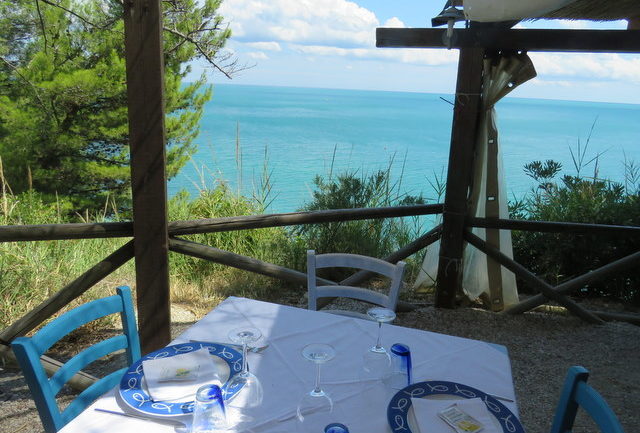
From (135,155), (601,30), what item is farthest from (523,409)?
(135,155)

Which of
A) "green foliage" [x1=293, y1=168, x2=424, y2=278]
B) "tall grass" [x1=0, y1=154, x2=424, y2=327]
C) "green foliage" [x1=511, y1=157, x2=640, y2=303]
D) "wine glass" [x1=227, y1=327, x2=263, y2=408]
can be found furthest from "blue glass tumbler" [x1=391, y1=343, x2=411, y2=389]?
"green foliage" [x1=511, y1=157, x2=640, y2=303]

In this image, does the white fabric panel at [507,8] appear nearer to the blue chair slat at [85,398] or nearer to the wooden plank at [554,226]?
the blue chair slat at [85,398]

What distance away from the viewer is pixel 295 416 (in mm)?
1310

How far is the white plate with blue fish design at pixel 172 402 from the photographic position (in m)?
1.29

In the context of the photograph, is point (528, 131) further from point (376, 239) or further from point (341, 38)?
point (376, 239)

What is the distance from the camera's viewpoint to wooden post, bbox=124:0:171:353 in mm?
2449

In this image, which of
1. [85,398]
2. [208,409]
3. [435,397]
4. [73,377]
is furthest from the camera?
[73,377]

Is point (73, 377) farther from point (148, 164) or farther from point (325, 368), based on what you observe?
point (325, 368)

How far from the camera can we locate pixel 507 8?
68.7 inches

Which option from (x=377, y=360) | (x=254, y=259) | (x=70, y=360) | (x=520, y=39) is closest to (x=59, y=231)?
(x=254, y=259)

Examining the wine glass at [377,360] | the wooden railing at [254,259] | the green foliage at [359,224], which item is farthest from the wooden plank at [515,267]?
the wine glass at [377,360]

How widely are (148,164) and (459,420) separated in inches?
76.3

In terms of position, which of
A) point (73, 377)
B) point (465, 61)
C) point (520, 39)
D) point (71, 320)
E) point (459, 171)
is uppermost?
point (520, 39)

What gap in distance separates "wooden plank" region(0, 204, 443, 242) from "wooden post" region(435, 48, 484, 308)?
20cm
